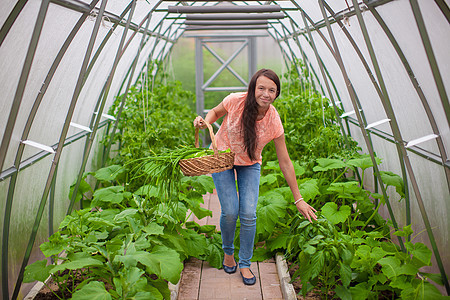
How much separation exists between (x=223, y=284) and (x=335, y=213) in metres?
1.03

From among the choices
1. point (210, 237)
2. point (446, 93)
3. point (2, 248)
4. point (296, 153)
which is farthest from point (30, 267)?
point (296, 153)

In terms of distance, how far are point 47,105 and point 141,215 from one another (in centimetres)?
123

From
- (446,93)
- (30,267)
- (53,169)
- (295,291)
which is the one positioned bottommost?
(295,291)

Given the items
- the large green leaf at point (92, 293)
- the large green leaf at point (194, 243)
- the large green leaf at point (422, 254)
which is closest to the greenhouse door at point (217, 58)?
the large green leaf at point (194, 243)

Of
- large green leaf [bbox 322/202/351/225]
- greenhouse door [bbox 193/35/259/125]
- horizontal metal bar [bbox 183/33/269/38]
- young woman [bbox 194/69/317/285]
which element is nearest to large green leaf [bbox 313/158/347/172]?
large green leaf [bbox 322/202/351/225]

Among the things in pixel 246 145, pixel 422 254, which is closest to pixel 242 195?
pixel 246 145

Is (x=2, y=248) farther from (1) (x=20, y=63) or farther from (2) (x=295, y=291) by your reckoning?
(2) (x=295, y=291)

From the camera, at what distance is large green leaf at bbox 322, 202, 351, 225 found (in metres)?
3.68

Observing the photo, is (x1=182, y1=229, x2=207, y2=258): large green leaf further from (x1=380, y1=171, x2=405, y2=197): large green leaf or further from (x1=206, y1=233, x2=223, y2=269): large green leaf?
(x1=380, y1=171, x2=405, y2=197): large green leaf

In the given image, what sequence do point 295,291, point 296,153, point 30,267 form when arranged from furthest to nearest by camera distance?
point 296,153
point 295,291
point 30,267

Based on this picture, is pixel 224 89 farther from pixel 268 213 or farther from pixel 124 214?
pixel 124 214

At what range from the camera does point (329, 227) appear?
3096 millimetres

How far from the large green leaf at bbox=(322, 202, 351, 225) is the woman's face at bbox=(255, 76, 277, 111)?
3.54ft

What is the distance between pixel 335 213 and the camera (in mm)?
3771
